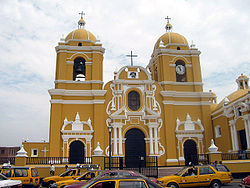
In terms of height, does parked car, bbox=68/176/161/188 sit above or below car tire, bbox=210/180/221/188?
above

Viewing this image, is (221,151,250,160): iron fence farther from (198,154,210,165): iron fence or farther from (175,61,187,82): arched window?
(175,61,187,82): arched window

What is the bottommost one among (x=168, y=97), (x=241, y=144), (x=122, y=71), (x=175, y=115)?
(x=241, y=144)

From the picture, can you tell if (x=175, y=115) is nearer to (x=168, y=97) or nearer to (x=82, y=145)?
(x=168, y=97)

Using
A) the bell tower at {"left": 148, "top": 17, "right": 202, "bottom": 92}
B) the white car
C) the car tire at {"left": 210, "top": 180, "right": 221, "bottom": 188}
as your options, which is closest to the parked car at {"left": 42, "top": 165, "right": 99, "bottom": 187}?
the white car

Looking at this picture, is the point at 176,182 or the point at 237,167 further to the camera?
the point at 237,167

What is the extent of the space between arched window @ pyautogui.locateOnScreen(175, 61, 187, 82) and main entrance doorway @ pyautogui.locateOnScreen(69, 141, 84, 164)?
1155cm

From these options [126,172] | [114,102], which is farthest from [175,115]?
[126,172]

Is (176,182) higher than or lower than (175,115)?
lower

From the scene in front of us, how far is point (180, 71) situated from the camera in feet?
83.4

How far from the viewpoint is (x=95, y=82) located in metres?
23.2

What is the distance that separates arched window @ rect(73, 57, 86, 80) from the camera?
23.6 meters

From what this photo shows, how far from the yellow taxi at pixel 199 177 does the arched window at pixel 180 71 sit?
45.4 feet

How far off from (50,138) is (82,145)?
2.68m

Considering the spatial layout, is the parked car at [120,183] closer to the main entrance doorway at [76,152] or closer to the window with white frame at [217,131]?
the main entrance doorway at [76,152]
